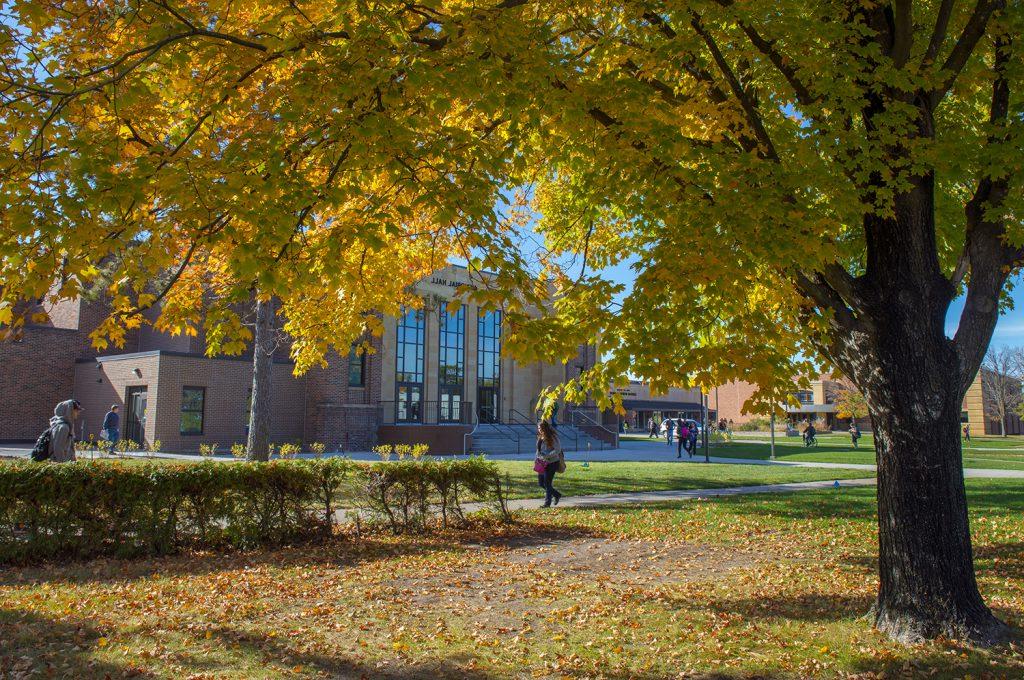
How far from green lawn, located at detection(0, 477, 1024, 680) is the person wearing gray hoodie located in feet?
8.26

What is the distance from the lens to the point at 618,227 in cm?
924

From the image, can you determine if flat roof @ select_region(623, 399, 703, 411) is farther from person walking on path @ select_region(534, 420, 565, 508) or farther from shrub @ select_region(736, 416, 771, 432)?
A: person walking on path @ select_region(534, 420, 565, 508)

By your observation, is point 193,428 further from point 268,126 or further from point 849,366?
point 849,366

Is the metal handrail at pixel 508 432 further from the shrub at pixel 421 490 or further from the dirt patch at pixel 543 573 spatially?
the dirt patch at pixel 543 573

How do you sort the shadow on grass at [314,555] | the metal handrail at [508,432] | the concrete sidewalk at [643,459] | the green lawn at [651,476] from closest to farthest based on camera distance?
the shadow on grass at [314,555]
the green lawn at [651,476]
the concrete sidewalk at [643,459]
the metal handrail at [508,432]

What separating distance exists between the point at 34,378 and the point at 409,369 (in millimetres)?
16288

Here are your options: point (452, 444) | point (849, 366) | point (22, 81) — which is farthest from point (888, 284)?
point (452, 444)

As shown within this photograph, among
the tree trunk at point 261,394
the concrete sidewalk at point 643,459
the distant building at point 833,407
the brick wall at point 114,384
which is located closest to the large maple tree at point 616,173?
the tree trunk at point 261,394

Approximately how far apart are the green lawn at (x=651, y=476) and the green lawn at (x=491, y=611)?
19.3 ft

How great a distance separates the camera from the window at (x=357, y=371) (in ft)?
101

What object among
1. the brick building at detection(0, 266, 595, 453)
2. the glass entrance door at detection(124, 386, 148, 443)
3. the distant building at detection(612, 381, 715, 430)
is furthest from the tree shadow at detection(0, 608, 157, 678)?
the distant building at detection(612, 381, 715, 430)

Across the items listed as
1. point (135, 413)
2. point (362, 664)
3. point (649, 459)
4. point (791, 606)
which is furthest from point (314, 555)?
point (135, 413)

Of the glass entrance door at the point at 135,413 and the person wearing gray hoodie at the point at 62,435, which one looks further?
the glass entrance door at the point at 135,413

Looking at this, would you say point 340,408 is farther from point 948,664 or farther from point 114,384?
point 948,664
